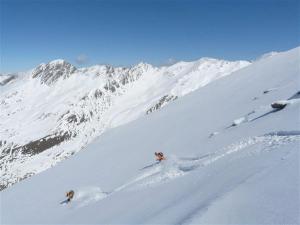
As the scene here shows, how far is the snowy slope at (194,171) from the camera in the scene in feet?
40.5

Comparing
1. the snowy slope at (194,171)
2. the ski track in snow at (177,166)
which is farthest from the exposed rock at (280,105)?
the ski track in snow at (177,166)

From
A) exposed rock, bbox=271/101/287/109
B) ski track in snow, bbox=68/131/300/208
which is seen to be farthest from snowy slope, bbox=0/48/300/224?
exposed rock, bbox=271/101/287/109

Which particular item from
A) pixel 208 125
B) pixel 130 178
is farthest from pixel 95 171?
pixel 208 125

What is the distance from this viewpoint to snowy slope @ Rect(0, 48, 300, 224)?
1236 centimetres

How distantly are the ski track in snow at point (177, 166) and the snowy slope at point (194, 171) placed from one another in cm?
10

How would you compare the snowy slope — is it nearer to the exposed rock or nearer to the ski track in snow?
the ski track in snow

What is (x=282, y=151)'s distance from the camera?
1572cm

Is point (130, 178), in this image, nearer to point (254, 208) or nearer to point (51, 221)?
point (51, 221)

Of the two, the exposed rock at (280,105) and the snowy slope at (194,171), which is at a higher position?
the exposed rock at (280,105)

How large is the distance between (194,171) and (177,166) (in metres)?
3.17

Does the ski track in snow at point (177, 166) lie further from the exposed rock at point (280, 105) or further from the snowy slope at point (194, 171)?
the exposed rock at point (280, 105)

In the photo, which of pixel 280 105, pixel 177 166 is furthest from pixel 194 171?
pixel 280 105

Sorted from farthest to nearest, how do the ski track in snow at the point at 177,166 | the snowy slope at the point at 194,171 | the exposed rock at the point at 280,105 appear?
1. the exposed rock at the point at 280,105
2. the ski track in snow at the point at 177,166
3. the snowy slope at the point at 194,171

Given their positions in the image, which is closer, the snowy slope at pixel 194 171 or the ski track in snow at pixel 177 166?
the snowy slope at pixel 194 171
